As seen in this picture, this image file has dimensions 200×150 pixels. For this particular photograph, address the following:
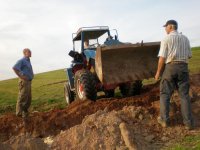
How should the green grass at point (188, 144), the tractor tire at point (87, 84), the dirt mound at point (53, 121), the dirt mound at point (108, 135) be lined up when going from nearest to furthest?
the green grass at point (188, 144)
the dirt mound at point (108, 135)
the dirt mound at point (53, 121)
the tractor tire at point (87, 84)

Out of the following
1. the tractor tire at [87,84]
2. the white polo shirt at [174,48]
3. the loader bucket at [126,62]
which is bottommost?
the tractor tire at [87,84]

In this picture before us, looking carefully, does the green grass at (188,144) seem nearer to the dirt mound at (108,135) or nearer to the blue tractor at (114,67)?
the dirt mound at (108,135)

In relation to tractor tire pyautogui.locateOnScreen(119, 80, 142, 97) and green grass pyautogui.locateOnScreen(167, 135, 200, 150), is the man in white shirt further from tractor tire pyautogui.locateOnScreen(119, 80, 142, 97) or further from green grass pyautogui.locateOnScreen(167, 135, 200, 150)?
tractor tire pyautogui.locateOnScreen(119, 80, 142, 97)

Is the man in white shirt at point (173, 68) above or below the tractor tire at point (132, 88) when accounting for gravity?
above

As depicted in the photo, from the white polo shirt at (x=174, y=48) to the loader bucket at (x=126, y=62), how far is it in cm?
291

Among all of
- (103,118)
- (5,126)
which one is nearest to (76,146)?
(103,118)

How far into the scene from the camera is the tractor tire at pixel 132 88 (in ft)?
39.4

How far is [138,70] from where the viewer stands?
1066 cm

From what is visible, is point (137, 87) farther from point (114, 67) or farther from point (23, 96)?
point (23, 96)

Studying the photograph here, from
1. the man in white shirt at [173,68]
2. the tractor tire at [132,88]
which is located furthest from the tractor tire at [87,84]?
the man in white shirt at [173,68]

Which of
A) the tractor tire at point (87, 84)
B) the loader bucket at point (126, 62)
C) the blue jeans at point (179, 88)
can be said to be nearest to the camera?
the blue jeans at point (179, 88)

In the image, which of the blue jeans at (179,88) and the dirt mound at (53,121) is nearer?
the blue jeans at (179,88)

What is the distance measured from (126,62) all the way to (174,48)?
139 inches

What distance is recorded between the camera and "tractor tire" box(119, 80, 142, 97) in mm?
12000
